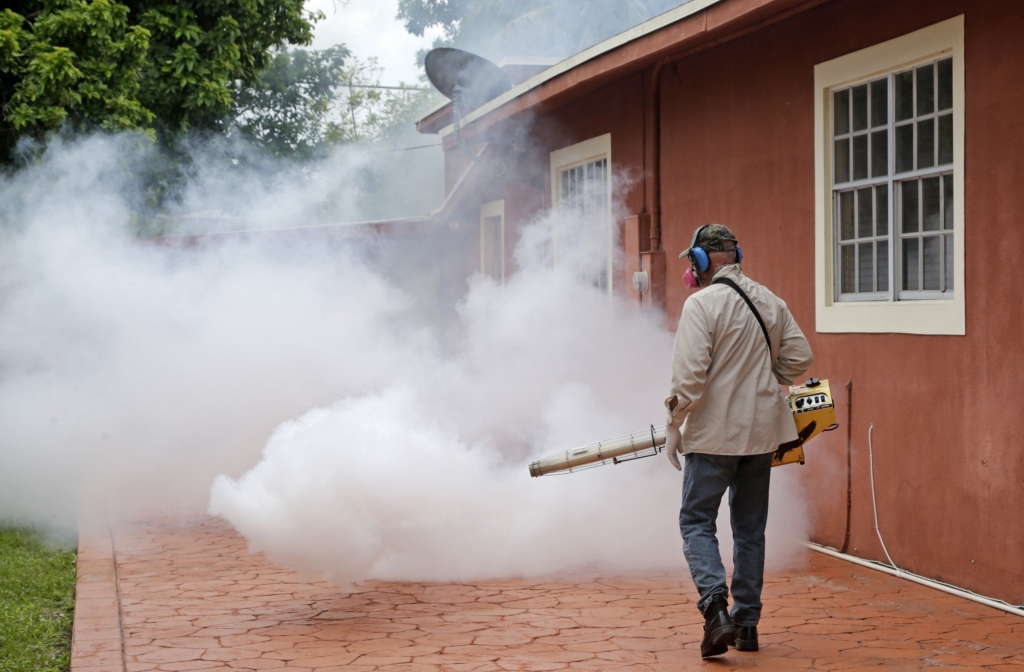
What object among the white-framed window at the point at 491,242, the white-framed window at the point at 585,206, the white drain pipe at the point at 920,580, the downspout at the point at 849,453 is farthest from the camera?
the white-framed window at the point at 491,242

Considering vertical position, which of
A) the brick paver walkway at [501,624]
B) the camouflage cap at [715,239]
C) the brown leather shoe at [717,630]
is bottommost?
the brick paver walkway at [501,624]

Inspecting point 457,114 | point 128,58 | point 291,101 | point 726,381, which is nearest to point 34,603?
point 726,381

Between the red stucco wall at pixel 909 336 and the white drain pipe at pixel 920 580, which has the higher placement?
the red stucco wall at pixel 909 336

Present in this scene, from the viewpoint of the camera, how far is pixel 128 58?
38.2ft

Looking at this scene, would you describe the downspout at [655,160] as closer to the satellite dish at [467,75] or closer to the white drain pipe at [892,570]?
the white drain pipe at [892,570]

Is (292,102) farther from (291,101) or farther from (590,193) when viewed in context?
(590,193)

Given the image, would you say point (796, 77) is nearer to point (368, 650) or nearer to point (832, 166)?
point (832, 166)

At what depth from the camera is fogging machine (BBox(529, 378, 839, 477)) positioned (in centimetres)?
497

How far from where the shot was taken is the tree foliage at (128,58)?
10789 millimetres

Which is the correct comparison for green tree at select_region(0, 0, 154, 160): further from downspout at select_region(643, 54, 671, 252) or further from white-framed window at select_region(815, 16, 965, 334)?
white-framed window at select_region(815, 16, 965, 334)

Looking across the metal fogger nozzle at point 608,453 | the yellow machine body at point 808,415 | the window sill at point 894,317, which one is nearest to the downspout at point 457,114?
the window sill at point 894,317

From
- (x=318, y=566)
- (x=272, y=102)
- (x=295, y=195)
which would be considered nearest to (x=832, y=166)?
(x=318, y=566)

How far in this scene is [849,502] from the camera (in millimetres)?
6746

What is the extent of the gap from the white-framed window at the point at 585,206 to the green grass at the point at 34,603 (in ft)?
17.4
